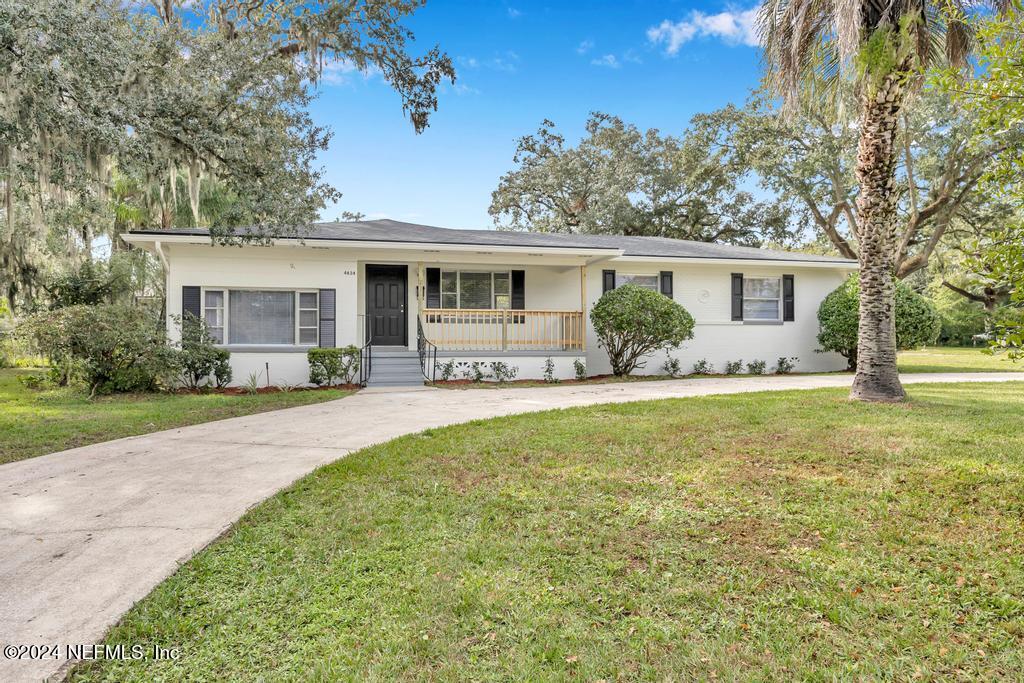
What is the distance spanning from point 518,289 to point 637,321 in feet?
10.7

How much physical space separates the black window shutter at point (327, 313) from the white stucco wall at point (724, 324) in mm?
6139

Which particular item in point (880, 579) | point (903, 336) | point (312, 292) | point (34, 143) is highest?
point (34, 143)

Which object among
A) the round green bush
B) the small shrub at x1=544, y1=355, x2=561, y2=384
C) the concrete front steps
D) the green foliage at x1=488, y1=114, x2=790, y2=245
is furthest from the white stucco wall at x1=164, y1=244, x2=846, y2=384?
the green foliage at x1=488, y1=114, x2=790, y2=245

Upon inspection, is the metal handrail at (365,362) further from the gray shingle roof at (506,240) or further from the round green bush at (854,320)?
the round green bush at (854,320)

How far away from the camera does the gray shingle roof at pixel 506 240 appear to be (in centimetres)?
1263

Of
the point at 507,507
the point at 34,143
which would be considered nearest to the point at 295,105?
the point at 34,143

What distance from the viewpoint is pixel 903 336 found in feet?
44.4

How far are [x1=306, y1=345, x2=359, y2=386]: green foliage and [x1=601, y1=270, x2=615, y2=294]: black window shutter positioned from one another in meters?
6.29

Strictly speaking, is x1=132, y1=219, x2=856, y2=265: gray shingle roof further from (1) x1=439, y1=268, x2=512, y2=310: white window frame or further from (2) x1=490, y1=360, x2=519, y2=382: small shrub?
(2) x1=490, y1=360, x2=519, y2=382: small shrub

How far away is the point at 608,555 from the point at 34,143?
294 inches

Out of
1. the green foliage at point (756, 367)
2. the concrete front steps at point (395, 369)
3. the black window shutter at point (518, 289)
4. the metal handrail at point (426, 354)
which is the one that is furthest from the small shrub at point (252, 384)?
the green foliage at point (756, 367)

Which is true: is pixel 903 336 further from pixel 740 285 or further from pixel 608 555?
pixel 608 555

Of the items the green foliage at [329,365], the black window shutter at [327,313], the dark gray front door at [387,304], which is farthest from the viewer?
the dark gray front door at [387,304]

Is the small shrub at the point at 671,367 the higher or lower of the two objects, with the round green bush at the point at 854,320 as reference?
lower
